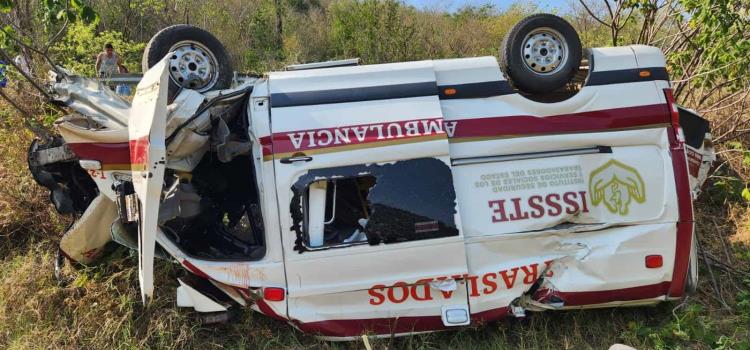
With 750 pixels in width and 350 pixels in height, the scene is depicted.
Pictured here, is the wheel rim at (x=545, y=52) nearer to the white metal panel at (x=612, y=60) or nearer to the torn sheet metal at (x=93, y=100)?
the white metal panel at (x=612, y=60)

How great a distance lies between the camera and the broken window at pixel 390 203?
11.4 ft

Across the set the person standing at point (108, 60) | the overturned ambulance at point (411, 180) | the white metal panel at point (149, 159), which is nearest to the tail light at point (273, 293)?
the overturned ambulance at point (411, 180)

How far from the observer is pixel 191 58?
3.98m

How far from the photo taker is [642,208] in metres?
A: 3.79

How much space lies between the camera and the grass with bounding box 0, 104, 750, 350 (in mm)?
3986

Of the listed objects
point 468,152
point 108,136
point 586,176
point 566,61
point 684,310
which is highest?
point 566,61

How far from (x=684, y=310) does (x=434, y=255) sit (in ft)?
7.14

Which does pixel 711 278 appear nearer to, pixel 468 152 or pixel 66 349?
pixel 468 152

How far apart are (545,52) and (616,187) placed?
3.75ft

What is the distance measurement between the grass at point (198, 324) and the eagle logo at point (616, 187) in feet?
3.29

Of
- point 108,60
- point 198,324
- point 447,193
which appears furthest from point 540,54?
point 108,60

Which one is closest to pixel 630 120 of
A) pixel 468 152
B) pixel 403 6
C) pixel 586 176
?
pixel 586 176

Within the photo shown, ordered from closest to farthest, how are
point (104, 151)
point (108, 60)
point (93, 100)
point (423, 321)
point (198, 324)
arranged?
1. point (104, 151)
2. point (93, 100)
3. point (423, 321)
4. point (198, 324)
5. point (108, 60)

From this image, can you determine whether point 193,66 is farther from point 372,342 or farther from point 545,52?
point 545,52
